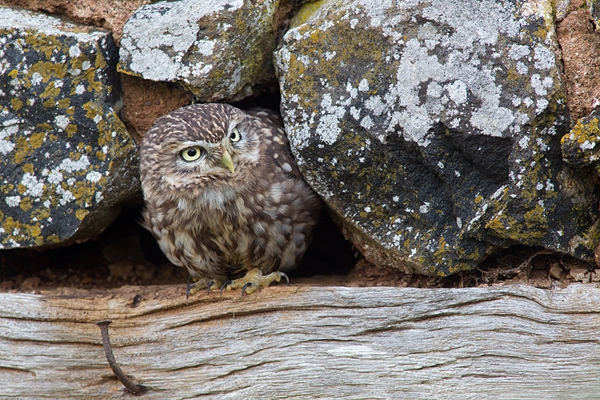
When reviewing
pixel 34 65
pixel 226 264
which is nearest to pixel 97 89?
pixel 34 65

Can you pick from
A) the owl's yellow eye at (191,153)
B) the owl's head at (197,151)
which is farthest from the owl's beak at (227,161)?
the owl's yellow eye at (191,153)

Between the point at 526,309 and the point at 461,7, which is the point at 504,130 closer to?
the point at 461,7

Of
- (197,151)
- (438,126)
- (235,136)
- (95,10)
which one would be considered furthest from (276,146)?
(95,10)

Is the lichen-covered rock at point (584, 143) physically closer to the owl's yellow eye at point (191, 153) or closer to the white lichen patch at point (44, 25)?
the owl's yellow eye at point (191, 153)

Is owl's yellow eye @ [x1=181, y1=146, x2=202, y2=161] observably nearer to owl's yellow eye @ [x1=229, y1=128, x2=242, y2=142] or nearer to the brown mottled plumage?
the brown mottled plumage

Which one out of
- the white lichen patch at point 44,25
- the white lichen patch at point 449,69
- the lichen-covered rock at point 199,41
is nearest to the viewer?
the white lichen patch at point 449,69

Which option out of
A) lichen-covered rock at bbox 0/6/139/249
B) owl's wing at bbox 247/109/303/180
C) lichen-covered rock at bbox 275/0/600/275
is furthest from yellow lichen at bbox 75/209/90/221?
lichen-covered rock at bbox 275/0/600/275

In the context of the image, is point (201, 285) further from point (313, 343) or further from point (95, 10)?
point (95, 10)
